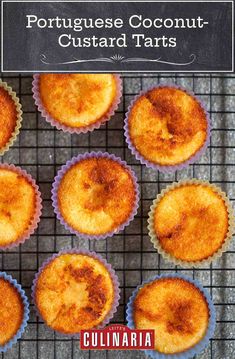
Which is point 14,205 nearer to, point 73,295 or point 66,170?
point 66,170

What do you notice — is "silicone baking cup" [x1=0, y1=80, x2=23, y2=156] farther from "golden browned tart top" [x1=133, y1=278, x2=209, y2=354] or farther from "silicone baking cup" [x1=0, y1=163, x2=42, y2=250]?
"golden browned tart top" [x1=133, y1=278, x2=209, y2=354]

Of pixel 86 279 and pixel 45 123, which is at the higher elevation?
pixel 45 123

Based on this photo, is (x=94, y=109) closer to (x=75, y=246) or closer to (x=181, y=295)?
(x=75, y=246)

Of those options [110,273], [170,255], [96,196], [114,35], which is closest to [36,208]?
[96,196]

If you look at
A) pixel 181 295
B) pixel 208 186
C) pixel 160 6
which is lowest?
pixel 181 295

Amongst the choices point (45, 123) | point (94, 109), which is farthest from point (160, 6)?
point (45, 123)

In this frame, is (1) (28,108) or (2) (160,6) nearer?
(2) (160,6)
